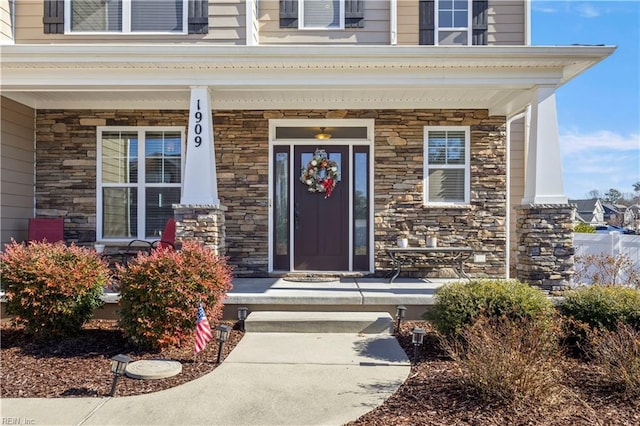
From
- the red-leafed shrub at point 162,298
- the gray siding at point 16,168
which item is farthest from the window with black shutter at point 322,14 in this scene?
the red-leafed shrub at point 162,298

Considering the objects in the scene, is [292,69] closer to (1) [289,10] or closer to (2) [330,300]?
(1) [289,10]

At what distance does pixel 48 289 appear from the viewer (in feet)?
14.9

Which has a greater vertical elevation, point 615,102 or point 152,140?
point 615,102

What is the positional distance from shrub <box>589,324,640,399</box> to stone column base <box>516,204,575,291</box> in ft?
6.21

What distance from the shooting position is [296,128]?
24.1ft

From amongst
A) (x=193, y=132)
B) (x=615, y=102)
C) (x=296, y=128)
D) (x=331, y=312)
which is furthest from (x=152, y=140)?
(x=615, y=102)

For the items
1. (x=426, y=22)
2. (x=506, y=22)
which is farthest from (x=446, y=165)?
(x=506, y=22)

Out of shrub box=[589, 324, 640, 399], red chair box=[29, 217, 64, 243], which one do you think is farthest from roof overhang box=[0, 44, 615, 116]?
shrub box=[589, 324, 640, 399]

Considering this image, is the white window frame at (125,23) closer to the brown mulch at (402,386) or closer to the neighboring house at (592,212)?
the brown mulch at (402,386)

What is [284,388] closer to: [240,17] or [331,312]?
[331,312]

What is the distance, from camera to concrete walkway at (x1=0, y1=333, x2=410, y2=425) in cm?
305

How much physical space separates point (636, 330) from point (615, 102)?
814 inches

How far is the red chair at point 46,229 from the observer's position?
6918 millimetres

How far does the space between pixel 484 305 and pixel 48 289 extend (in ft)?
13.8
